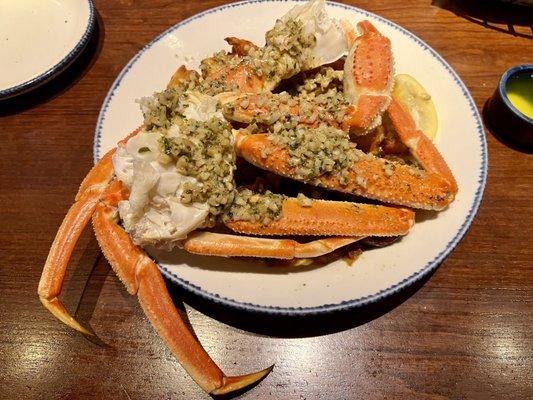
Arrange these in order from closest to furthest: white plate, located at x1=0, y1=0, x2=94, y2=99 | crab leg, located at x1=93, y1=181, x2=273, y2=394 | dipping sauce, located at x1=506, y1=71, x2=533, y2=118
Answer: crab leg, located at x1=93, y1=181, x2=273, y2=394, dipping sauce, located at x1=506, y1=71, x2=533, y2=118, white plate, located at x1=0, y1=0, x2=94, y2=99

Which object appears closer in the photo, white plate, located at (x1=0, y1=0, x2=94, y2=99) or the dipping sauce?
the dipping sauce

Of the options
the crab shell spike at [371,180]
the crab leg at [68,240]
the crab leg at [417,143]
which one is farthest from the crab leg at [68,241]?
the crab leg at [417,143]

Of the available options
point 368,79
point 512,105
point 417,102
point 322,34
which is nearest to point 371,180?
point 368,79

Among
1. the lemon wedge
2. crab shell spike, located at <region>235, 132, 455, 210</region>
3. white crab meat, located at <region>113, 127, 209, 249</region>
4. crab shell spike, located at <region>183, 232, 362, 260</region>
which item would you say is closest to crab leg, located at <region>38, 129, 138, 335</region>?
white crab meat, located at <region>113, 127, 209, 249</region>

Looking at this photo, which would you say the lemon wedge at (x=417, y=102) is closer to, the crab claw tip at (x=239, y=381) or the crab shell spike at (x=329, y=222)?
the crab shell spike at (x=329, y=222)

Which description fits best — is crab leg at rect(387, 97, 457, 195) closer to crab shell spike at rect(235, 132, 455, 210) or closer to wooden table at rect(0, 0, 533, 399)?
crab shell spike at rect(235, 132, 455, 210)

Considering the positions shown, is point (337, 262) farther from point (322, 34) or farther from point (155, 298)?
point (322, 34)
